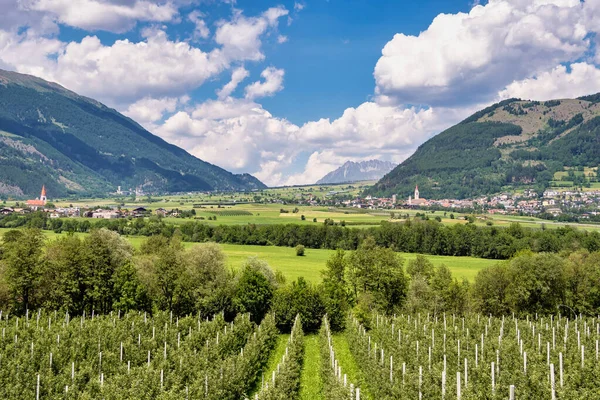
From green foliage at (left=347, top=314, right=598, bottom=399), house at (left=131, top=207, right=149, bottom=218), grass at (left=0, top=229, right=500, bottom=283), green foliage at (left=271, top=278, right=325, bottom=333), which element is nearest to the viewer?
green foliage at (left=347, top=314, right=598, bottom=399)

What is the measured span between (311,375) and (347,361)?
192 inches

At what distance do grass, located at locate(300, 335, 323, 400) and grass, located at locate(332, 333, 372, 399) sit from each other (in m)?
1.77

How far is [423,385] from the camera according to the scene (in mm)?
20938

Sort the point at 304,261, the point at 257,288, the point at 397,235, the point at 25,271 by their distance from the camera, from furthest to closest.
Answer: the point at 397,235
the point at 304,261
the point at 257,288
the point at 25,271

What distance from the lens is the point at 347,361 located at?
111 feet

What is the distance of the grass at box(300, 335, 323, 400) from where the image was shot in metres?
26.0

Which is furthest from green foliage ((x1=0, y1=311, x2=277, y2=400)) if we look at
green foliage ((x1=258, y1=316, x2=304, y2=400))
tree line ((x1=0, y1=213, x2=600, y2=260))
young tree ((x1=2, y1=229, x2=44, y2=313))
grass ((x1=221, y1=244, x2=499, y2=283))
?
tree line ((x1=0, y1=213, x2=600, y2=260))

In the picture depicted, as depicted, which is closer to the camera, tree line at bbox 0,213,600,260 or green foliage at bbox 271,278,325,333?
green foliage at bbox 271,278,325,333

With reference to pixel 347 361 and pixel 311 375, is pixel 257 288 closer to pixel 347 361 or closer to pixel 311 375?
pixel 347 361

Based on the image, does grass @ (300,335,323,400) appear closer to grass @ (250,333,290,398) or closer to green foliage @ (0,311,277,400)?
grass @ (250,333,290,398)

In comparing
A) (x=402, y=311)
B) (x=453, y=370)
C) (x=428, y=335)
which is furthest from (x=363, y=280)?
(x=453, y=370)

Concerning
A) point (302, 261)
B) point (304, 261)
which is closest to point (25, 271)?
point (302, 261)

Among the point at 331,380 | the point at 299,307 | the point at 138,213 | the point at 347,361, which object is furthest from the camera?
the point at 138,213

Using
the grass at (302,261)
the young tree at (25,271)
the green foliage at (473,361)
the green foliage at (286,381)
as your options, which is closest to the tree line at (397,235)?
the grass at (302,261)
